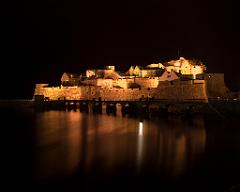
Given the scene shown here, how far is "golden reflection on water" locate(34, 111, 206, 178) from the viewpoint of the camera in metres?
11.2

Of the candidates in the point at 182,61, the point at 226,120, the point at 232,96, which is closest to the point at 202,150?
the point at 226,120

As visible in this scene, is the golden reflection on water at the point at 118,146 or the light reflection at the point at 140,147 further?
the light reflection at the point at 140,147

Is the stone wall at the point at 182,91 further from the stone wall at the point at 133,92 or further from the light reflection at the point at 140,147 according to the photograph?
the light reflection at the point at 140,147

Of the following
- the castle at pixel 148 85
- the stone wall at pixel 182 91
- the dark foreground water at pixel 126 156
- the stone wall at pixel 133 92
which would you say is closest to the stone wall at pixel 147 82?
the castle at pixel 148 85

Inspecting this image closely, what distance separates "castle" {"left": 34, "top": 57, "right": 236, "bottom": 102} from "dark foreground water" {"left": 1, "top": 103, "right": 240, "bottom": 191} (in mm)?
4389

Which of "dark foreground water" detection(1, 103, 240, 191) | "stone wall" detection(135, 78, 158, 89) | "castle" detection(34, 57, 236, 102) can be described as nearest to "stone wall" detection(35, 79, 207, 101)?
"castle" detection(34, 57, 236, 102)

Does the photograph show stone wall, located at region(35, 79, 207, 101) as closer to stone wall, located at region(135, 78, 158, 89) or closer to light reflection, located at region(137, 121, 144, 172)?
stone wall, located at region(135, 78, 158, 89)

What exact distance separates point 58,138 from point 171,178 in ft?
27.7

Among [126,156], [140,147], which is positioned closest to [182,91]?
[140,147]

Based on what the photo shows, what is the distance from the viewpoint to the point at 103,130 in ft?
63.5

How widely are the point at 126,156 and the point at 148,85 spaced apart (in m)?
16.8

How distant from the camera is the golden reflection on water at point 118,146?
11.2 metres

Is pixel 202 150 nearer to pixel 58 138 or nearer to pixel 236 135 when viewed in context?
pixel 236 135

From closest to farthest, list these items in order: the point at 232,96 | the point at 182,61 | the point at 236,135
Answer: the point at 236,135 < the point at 232,96 < the point at 182,61
